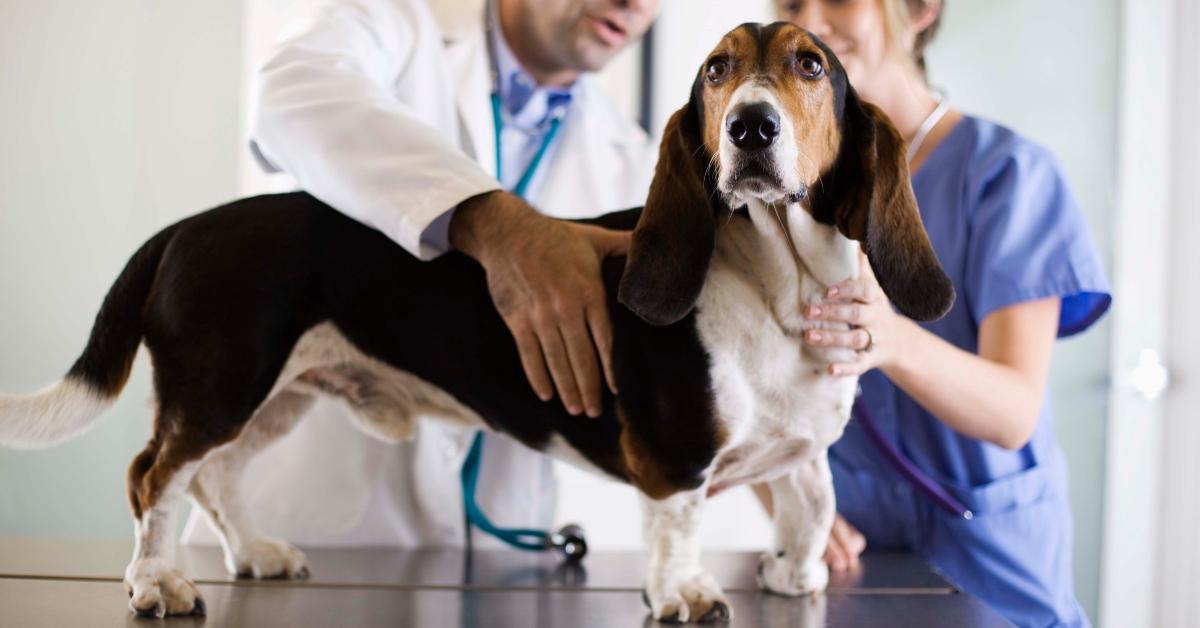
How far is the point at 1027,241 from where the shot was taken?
1.59m

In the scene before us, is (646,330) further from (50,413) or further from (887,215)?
(50,413)

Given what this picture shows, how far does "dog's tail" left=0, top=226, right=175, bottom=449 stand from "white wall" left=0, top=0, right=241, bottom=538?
1234 mm

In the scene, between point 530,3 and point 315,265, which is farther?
point 530,3

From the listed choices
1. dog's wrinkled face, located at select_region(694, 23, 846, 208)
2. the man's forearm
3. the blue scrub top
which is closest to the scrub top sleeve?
the blue scrub top

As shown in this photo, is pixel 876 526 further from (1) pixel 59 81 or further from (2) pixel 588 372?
(1) pixel 59 81

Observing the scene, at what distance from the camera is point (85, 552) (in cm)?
152

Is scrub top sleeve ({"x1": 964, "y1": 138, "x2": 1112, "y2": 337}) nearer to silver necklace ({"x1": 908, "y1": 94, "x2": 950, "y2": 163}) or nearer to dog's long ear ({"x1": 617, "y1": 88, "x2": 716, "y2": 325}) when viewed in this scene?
silver necklace ({"x1": 908, "y1": 94, "x2": 950, "y2": 163})

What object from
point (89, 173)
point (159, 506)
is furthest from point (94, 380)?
point (89, 173)

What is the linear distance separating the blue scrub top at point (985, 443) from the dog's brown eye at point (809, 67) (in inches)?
26.0

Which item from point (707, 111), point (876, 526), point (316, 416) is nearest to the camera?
point (707, 111)

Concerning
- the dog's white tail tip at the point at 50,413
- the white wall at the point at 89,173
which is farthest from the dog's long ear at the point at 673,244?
the white wall at the point at 89,173

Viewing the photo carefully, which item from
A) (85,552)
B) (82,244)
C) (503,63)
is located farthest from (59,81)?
(85,552)

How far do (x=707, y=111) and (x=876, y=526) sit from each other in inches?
34.6

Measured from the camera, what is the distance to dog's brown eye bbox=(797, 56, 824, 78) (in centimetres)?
104
